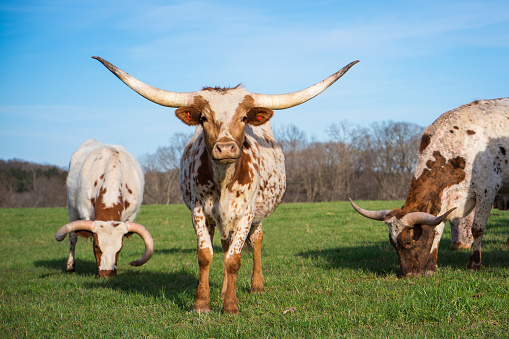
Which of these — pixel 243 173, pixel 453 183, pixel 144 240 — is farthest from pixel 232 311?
pixel 453 183

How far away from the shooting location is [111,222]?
8.40m

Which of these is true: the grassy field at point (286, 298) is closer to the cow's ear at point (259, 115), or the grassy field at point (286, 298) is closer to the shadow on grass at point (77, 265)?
the shadow on grass at point (77, 265)

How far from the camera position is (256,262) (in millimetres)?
6551

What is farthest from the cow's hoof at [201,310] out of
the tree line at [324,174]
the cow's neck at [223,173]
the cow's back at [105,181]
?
the tree line at [324,174]

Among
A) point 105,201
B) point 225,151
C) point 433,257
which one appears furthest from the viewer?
point 105,201

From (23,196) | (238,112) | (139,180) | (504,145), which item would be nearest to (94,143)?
(139,180)

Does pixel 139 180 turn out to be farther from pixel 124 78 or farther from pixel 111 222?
pixel 124 78

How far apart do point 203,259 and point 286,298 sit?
45.8 inches

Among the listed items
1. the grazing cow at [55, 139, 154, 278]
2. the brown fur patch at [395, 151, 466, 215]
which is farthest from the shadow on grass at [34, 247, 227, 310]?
the brown fur patch at [395, 151, 466, 215]

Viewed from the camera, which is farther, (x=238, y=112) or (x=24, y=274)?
(x=24, y=274)

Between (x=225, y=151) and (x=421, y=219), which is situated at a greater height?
(x=225, y=151)

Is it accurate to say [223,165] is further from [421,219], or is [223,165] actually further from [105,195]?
[105,195]

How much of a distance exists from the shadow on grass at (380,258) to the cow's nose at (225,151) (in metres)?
3.57

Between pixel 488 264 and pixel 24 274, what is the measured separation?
Result: 373 inches
